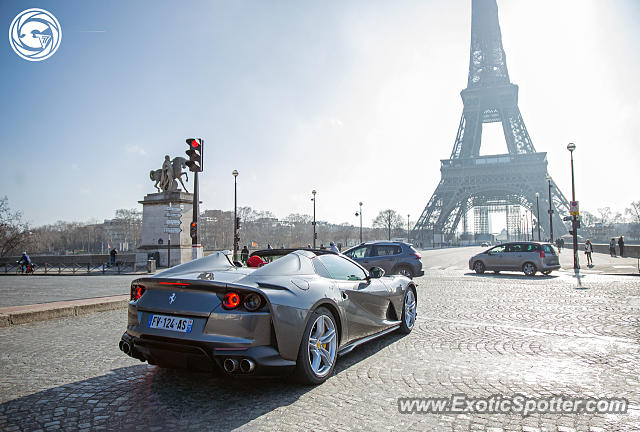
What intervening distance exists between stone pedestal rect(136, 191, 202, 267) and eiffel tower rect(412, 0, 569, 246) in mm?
52806

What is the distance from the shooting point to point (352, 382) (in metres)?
4.18

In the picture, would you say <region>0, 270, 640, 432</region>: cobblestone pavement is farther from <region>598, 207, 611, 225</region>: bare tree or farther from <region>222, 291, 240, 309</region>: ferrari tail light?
<region>598, 207, 611, 225</region>: bare tree

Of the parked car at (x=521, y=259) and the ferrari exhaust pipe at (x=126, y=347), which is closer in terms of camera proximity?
the ferrari exhaust pipe at (x=126, y=347)

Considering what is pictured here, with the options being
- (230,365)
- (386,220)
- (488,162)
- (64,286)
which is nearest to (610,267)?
(230,365)

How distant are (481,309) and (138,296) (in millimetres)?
6852

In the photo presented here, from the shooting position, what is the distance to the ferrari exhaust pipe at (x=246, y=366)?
3511 millimetres

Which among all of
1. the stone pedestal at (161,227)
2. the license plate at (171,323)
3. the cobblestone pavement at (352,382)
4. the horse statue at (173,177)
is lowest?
the cobblestone pavement at (352,382)

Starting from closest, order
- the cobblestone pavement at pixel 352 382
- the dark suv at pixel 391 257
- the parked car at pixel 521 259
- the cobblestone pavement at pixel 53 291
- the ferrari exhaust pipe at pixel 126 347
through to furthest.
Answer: the cobblestone pavement at pixel 352 382, the ferrari exhaust pipe at pixel 126 347, the cobblestone pavement at pixel 53 291, the dark suv at pixel 391 257, the parked car at pixel 521 259

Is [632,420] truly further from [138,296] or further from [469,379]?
[138,296]

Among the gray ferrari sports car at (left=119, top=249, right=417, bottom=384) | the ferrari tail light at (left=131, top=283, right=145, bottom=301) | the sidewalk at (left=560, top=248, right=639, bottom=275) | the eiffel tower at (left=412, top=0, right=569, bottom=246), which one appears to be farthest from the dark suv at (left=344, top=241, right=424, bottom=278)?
the eiffel tower at (left=412, top=0, right=569, bottom=246)

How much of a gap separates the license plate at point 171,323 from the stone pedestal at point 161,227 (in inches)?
997

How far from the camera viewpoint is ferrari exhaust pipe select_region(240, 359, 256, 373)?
138 inches

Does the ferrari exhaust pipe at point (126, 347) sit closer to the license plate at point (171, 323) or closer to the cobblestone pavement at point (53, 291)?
the license plate at point (171, 323)

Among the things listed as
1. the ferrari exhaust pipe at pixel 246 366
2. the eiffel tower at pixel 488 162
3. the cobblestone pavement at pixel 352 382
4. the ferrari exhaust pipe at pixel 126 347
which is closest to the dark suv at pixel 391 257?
the cobblestone pavement at pixel 352 382
